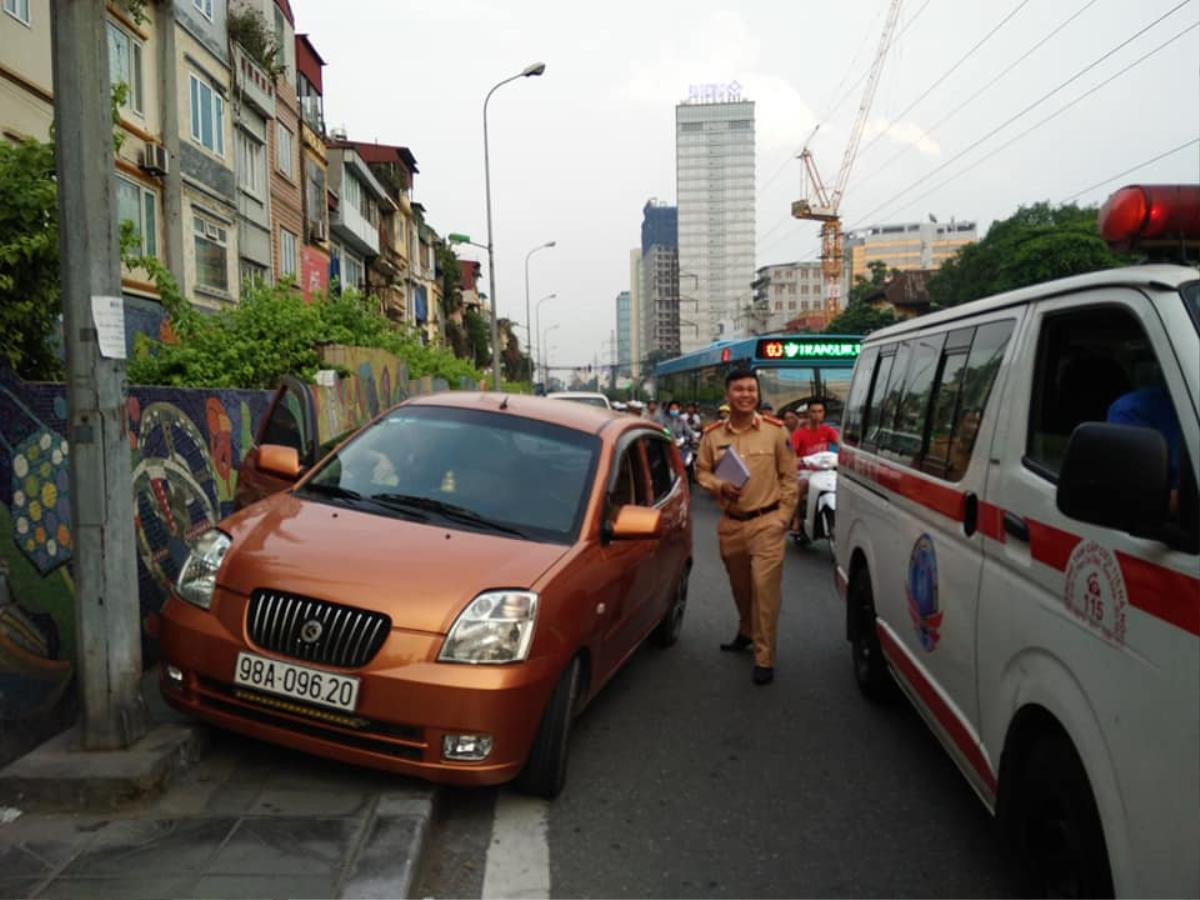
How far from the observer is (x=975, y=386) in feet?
13.0

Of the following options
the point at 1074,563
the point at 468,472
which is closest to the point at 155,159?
the point at 468,472

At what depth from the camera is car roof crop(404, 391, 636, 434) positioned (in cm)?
555

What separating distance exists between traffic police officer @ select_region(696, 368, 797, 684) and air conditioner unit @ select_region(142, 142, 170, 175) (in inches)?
682

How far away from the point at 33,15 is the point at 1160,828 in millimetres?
18460

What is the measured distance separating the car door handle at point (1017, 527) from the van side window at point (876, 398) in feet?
8.09

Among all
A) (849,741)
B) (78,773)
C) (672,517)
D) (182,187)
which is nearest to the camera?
(78,773)

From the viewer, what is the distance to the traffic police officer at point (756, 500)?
616 cm

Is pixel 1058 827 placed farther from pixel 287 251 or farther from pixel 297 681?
pixel 287 251

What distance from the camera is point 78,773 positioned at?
3746 mm

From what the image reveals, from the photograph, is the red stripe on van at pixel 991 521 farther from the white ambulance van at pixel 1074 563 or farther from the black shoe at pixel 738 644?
the black shoe at pixel 738 644

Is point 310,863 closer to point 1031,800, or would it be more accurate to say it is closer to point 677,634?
point 1031,800

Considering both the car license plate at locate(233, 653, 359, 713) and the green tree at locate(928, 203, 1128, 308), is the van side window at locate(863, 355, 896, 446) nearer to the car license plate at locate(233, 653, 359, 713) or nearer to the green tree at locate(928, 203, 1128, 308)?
the car license plate at locate(233, 653, 359, 713)

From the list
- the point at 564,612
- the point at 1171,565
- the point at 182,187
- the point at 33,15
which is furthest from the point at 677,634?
the point at 182,187

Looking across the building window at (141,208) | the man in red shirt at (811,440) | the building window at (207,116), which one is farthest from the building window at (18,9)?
the man in red shirt at (811,440)
